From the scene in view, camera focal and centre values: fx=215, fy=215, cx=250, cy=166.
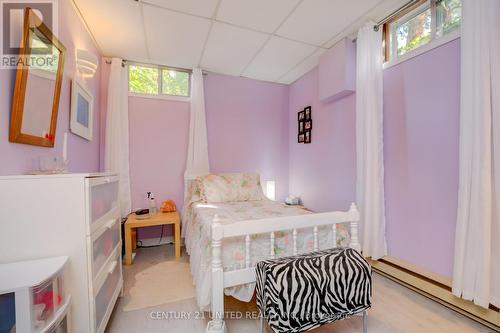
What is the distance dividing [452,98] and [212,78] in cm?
279

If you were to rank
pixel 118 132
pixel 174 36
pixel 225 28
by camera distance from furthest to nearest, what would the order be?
pixel 118 132 → pixel 174 36 → pixel 225 28

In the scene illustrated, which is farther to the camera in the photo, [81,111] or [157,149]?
[157,149]

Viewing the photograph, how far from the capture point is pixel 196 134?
3.05m

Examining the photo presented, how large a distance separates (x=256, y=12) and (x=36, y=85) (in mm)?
1784

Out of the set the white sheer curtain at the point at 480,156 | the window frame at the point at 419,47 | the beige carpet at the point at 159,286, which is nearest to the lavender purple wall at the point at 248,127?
the beige carpet at the point at 159,286

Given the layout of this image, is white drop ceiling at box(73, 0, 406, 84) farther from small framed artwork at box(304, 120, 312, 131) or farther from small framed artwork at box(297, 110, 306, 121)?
small framed artwork at box(304, 120, 312, 131)

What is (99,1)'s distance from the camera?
5.99 ft

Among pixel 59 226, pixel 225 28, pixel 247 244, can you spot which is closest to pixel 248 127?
pixel 225 28

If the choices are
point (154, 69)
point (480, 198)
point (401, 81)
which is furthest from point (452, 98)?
point (154, 69)

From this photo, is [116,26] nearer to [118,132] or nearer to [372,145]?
[118,132]

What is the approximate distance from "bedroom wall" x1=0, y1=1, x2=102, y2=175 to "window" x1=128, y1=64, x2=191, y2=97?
435 mm

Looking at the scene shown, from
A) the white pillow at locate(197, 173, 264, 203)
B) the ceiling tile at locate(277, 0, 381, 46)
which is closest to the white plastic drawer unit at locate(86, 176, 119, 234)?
the white pillow at locate(197, 173, 264, 203)

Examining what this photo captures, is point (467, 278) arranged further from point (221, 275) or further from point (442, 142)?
point (221, 275)

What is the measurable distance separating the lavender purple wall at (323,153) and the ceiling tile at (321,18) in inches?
29.6
